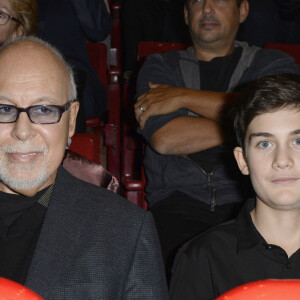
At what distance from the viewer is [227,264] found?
3.26 ft

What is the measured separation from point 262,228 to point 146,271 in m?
0.24

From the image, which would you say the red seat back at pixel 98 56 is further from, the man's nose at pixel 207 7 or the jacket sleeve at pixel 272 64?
the jacket sleeve at pixel 272 64

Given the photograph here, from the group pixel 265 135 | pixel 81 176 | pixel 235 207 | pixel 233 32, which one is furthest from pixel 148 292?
pixel 233 32

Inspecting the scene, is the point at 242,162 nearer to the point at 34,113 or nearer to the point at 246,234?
the point at 246,234

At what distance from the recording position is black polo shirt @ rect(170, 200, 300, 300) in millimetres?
977

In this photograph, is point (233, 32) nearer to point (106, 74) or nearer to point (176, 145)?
point (176, 145)

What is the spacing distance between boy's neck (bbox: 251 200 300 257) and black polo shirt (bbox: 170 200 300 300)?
0.02 metres

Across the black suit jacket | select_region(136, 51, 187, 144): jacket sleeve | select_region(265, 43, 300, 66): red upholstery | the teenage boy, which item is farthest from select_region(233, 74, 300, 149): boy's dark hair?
select_region(265, 43, 300, 66): red upholstery

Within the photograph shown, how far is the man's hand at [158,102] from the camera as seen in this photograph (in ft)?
4.92

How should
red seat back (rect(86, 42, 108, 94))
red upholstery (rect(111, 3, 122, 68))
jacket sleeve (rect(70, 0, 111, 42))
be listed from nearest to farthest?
jacket sleeve (rect(70, 0, 111, 42)) < red seat back (rect(86, 42, 108, 94)) < red upholstery (rect(111, 3, 122, 68))

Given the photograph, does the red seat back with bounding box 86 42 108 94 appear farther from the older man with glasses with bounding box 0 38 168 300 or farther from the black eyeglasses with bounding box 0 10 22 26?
the older man with glasses with bounding box 0 38 168 300

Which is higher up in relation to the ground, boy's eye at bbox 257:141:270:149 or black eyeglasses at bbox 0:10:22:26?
black eyeglasses at bbox 0:10:22:26

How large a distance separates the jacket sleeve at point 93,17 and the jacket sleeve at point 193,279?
1302 millimetres

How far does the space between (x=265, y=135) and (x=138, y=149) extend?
99cm
